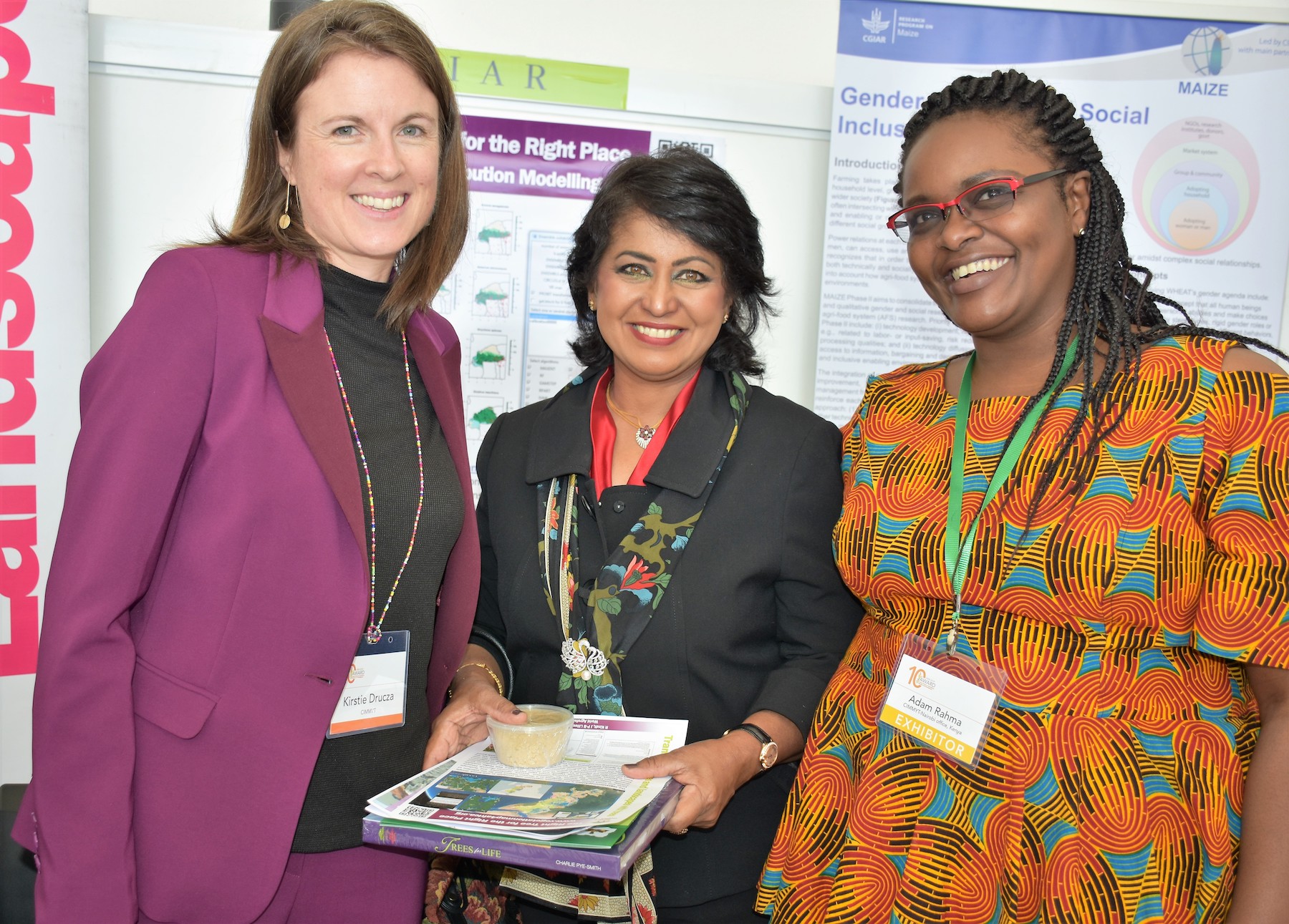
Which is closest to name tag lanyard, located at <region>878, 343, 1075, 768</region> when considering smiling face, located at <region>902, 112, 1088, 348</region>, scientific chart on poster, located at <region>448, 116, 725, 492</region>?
smiling face, located at <region>902, 112, 1088, 348</region>

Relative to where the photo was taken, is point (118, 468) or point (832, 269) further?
point (832, 269)

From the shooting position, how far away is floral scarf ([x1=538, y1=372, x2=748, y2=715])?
1.88m

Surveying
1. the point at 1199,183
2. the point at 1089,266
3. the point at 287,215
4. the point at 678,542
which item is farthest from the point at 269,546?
the point at 1199,183

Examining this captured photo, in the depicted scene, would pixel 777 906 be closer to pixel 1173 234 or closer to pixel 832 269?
pixel 832 269

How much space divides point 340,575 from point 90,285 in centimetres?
261

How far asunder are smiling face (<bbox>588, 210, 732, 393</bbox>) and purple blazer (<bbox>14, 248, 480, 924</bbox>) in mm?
714

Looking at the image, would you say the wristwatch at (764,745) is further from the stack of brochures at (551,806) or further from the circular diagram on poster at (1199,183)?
the circular diagram on poster at (1199,183)

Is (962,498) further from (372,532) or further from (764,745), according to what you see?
(372,532)

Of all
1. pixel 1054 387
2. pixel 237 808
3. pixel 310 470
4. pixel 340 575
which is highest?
pixel 1054 387

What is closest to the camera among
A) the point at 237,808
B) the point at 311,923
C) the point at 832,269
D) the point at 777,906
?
the point at 237,808

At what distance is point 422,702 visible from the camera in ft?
5.90

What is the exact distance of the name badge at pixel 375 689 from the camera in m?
1.60

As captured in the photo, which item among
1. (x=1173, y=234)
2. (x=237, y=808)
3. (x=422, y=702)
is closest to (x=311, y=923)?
(x=237, y=808)

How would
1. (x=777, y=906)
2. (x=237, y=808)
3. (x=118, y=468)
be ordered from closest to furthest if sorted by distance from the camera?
(x=118, y=468)
(x=237, y=808)
(x=777, y=906)
